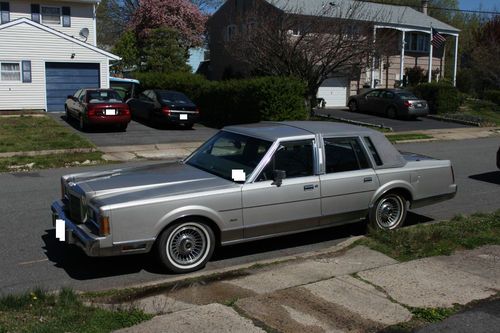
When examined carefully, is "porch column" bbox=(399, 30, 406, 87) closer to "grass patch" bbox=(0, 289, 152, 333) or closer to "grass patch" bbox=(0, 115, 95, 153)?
"grass patch" bbox=(0, 115, 95, 153)

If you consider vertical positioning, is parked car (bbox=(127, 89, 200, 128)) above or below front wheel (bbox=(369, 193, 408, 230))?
above

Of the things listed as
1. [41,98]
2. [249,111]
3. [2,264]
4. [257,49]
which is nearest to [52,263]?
[2,264]

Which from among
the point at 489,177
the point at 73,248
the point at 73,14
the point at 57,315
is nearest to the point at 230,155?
the point at 73,248

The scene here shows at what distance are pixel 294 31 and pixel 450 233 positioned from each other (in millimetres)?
19416

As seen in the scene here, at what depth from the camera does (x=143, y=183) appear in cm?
601

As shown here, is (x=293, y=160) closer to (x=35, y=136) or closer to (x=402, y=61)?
(x=35, y=136)

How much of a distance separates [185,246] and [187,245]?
0.08 feet

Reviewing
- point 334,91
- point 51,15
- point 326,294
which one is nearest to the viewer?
point 326,294

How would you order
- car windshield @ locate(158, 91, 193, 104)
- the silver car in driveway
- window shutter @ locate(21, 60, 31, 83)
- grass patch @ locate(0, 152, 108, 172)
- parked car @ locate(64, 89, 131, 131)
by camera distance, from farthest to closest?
window shutter @ locate(21, 60, 31, 83)
car windshield @ locate(158, 91, 193, 104)
parked car @ locate(64, 89, 131, 131)
grass patch @ locate(0, 152, 108, 172)
the silver car in driveway

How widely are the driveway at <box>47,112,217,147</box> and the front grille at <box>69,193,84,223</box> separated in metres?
11.9

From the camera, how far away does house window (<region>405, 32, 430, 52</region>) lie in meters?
39.2

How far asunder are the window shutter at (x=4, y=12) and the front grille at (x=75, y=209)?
83.4 ft

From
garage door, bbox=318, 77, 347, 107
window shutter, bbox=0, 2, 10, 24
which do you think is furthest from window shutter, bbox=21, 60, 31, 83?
garage door, bbox=318, 77, 347, 107

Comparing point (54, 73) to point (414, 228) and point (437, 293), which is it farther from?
point (437, 293)
